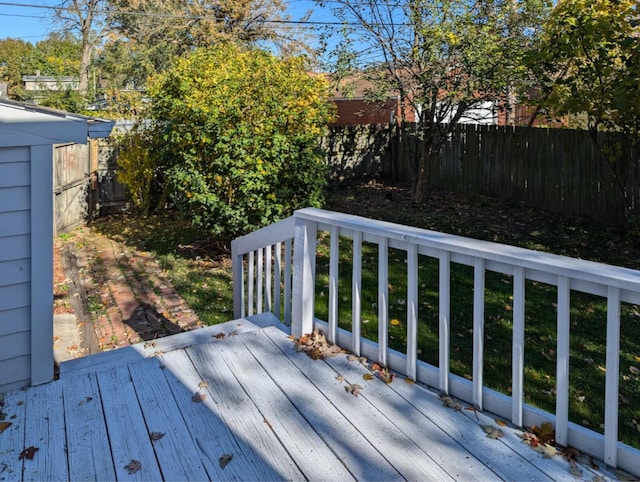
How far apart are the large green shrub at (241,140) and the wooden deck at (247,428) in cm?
393

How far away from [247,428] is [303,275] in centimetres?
99

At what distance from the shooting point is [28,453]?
80.8 inches

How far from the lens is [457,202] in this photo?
10.6 meters

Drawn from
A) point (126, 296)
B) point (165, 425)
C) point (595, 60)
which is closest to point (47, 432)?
point (165, 425)

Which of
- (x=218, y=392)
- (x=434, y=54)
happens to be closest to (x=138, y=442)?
(x=218, y=392)

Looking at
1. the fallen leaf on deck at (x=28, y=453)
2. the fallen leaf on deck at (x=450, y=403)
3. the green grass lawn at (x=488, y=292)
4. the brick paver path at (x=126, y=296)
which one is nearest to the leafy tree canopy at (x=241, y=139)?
the green grass lawn at (x=488, y=292)

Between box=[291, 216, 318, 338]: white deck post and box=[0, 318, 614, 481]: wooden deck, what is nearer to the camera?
box=[0, 318, 614, 481]: wooden deck

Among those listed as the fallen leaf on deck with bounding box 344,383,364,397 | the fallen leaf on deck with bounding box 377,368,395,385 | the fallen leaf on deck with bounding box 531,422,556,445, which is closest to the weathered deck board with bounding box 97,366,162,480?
the fallen leaf on deck with bounding box 344,383,364,397

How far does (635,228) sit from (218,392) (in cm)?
671

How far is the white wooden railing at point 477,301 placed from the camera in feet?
6.14

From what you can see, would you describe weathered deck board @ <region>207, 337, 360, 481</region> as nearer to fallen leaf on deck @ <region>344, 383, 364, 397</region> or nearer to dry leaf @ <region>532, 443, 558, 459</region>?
fallen leaf on deck @ <region>344, 383, 364, 397</region>

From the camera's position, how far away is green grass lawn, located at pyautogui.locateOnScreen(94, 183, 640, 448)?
345 cm

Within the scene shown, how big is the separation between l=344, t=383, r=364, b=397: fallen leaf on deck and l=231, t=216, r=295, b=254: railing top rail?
→ 97 centimetres

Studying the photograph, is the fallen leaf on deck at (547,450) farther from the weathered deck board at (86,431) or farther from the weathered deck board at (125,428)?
the weathered deck board at (86,431)
